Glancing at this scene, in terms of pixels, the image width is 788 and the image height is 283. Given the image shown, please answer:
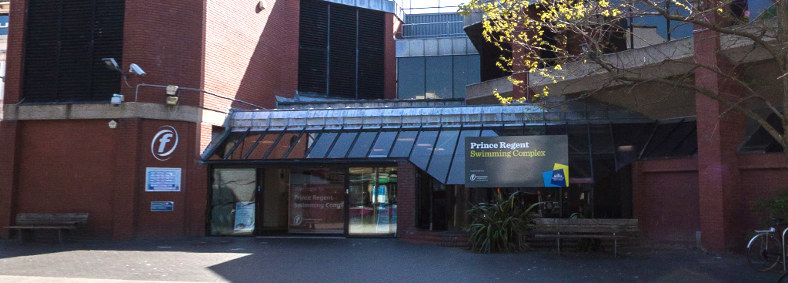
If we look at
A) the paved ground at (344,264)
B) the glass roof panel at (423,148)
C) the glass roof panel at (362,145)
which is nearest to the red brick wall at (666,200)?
the paved ground at (344,264)

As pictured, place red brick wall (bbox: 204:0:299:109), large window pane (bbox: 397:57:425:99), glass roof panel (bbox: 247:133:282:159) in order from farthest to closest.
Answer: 1. large window pane (bbox: 397:57:425:99)
2. red brick wall (bbox: 204:0:299:109)
3. glass roof panel (bbox: 247:133:282:159)

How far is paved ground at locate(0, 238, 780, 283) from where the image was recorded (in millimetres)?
10133

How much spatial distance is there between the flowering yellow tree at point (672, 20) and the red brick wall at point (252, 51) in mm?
8868

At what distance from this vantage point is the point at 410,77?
2683cm

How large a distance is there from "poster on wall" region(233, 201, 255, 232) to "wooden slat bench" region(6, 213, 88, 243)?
152 inches

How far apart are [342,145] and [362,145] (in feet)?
1.88

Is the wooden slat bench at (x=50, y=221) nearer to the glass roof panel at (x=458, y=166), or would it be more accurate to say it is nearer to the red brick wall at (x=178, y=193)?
the red brick wall at (x=178, y=193)

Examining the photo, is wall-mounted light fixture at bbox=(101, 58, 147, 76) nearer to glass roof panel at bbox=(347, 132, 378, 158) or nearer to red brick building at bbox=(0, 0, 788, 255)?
red brick building at bbox=(0, 0, 788, 255)

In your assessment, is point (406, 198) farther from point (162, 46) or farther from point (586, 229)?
point (162, 46)

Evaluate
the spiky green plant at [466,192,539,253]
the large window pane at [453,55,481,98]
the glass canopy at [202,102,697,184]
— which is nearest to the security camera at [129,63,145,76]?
the glass canopy at [202,102,697,184]

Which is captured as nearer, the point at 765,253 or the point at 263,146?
the point at 765,253

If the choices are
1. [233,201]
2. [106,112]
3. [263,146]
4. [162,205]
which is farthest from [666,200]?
[106,112]

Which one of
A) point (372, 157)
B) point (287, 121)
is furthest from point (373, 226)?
point (287, 121)

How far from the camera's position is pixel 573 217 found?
47.4ft
